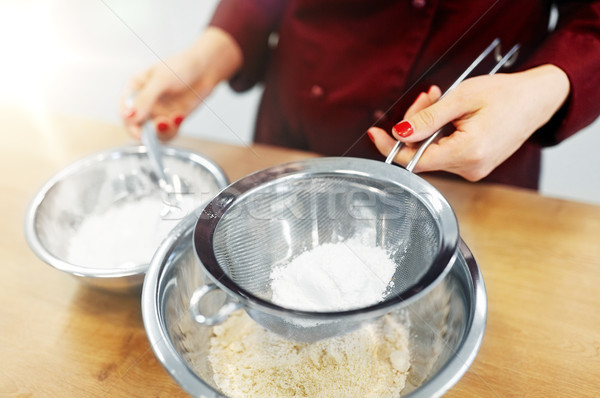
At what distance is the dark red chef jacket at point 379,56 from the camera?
56cm

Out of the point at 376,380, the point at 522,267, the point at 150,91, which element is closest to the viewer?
the point at 376,380

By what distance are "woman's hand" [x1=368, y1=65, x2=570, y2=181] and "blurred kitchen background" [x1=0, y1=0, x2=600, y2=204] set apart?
1.40ft

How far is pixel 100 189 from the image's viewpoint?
680 millimetres

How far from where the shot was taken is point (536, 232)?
630mm

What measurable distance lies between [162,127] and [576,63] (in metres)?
0.56

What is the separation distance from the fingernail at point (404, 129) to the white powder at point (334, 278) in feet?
0.38

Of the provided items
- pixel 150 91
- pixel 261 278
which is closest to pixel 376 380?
pixel 261 278

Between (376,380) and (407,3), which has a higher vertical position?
(407,3)

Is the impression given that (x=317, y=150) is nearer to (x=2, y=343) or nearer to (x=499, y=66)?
(x=499, y=66)

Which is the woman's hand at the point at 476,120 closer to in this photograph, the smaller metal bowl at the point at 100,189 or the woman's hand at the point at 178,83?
the smaller metal bowl at the point at 100,189

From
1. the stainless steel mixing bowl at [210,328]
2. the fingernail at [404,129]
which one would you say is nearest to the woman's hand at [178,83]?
the stainless steel mixing bowl at [210,328]

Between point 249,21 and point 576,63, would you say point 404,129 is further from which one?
point 249,21

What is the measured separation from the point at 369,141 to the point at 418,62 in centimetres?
20

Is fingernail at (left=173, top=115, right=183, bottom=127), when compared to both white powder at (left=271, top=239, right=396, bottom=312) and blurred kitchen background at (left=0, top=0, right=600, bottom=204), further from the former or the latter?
white powder at (left=271, top=239, right=396, bottom=312)
